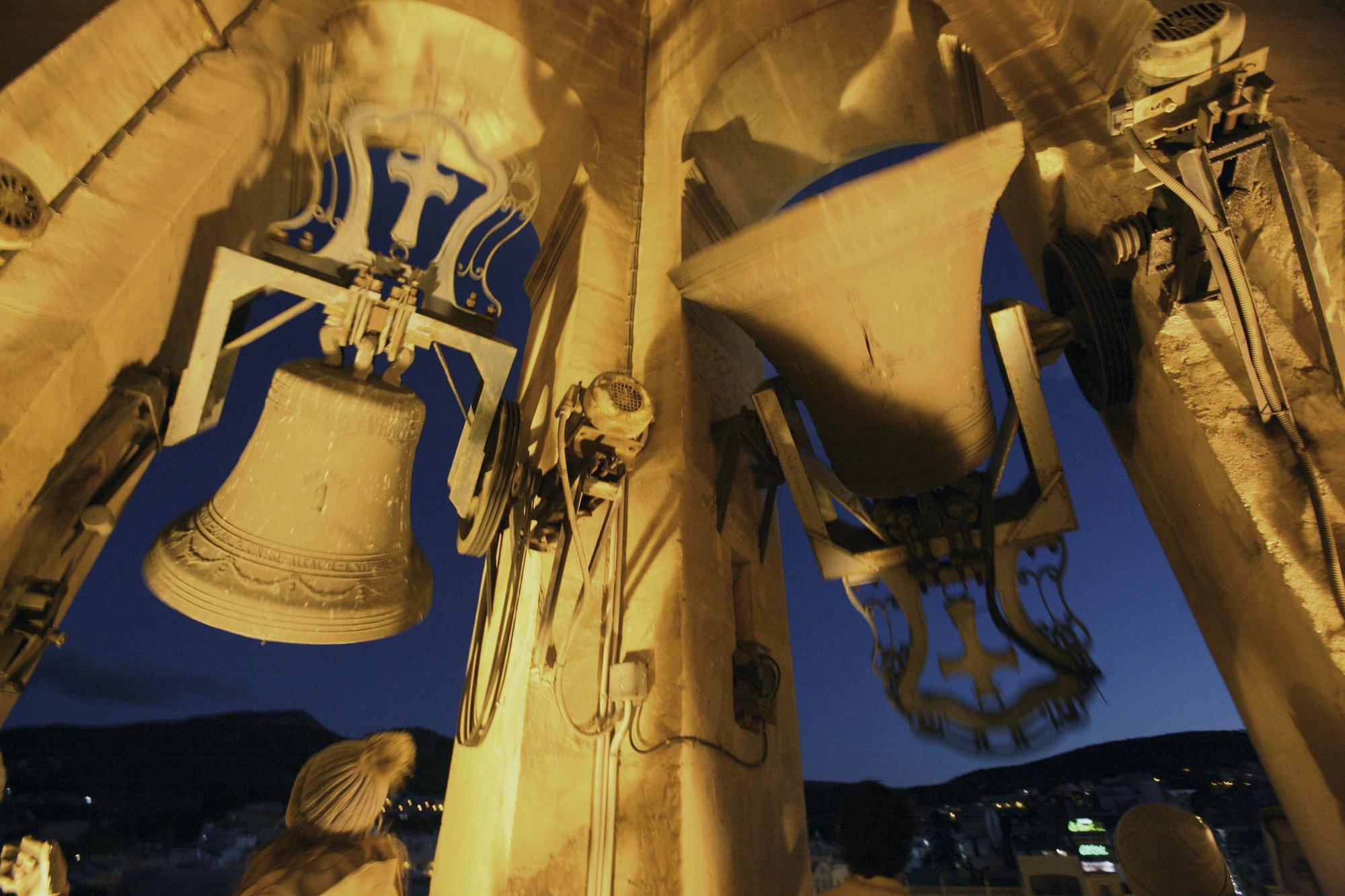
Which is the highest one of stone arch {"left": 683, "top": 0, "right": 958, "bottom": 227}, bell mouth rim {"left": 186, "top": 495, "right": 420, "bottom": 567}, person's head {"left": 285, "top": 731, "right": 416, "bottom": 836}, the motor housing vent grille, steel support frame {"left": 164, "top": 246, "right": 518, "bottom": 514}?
stone arch {"left": 683, "top": 0, "right": 958, "bottom": 227}

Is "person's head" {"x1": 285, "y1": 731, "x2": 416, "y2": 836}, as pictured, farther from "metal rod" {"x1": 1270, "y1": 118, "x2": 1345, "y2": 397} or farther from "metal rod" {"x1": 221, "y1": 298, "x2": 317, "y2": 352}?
"metal rod" {"x1": 1270, "y1": 118, "x2": 1345, "y2": 397}

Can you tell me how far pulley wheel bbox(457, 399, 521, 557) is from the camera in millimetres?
3057

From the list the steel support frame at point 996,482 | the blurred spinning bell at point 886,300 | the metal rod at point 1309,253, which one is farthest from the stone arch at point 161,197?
the metal rod at point 1309,253

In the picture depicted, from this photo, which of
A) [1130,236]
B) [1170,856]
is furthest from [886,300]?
[1170,856]

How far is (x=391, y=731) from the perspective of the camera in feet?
5.55

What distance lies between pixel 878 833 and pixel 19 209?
3595 millimetres

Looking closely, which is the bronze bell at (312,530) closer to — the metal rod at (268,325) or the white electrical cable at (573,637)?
the metal rod at (268,325)

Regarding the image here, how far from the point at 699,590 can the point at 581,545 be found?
638 mm

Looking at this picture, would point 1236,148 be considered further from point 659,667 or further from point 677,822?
point 677,822

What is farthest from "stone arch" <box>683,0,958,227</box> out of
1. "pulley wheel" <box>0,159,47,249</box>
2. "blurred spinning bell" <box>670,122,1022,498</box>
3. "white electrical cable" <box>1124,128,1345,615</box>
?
"pulley wheel" <box>0,159,47,249</box>

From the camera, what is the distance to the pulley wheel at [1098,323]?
9.55 ft

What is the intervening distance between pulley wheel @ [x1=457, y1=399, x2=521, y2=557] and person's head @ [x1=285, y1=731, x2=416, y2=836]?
1411 mm

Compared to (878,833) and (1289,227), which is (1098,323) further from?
(878,833)

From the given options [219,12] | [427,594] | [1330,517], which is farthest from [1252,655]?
[219,12]
